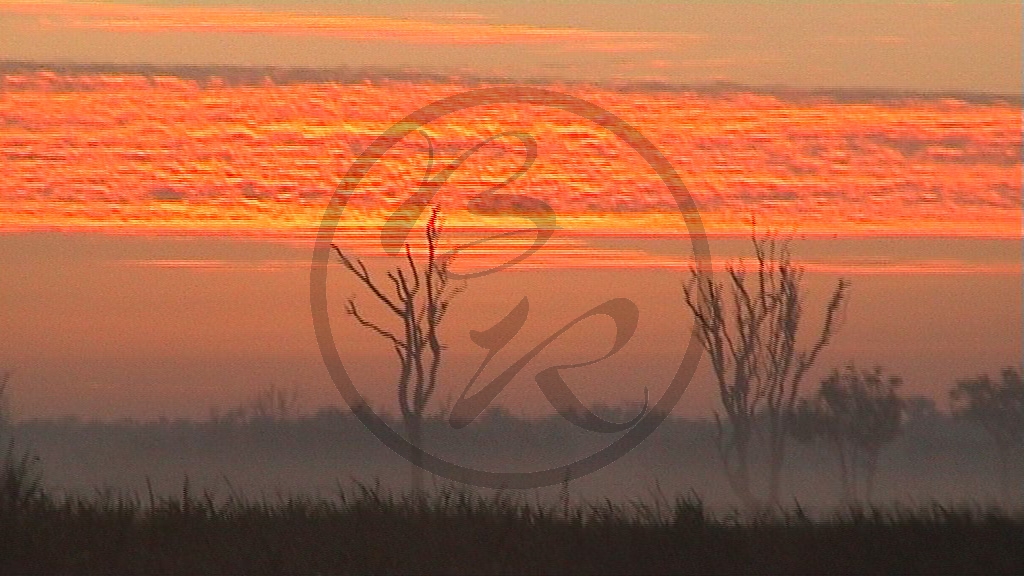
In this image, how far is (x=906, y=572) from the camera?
9539mm

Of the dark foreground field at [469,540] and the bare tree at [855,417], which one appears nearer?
the dark foreground field at [469,540]

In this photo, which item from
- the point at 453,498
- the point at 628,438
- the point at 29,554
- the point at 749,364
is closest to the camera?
the point at 29,554

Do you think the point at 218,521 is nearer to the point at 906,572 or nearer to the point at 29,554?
the point at 29,554

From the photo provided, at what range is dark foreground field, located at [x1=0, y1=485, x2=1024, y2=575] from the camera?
9.66 m

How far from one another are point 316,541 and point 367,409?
26315mm

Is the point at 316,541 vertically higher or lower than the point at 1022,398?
higher

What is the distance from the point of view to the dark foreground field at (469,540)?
9664 mm

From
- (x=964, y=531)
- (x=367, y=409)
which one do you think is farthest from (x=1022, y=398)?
(x=964, y=531)

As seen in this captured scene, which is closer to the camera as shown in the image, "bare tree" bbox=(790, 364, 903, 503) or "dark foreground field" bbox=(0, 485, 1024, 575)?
"dark foreground field" bbox=(0, 485, 1024, 575)

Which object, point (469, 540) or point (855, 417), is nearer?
point (469, 540)

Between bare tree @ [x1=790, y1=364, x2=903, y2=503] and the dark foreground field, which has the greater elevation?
the dark foreground field

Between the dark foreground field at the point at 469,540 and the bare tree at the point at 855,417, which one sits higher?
the dark foreground field at the point at 469,540

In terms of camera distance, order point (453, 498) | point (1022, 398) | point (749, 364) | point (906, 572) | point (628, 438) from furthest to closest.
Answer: point (1022, 398) → point (628, 438) → point (749, 364) → point (453, 498) → point (906, 572)

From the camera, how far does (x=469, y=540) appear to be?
10.3 metres
